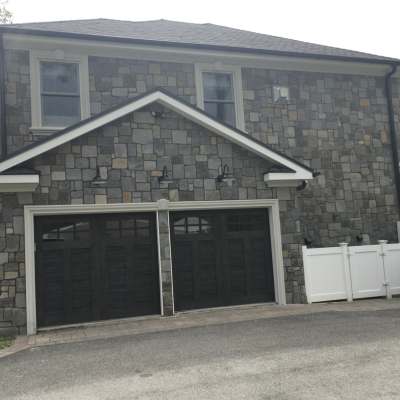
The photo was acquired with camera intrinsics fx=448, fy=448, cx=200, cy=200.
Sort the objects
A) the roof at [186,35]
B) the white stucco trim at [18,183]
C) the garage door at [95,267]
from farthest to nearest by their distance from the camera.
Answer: the roof at [186,35] < the garage door at [95,267] < the white stucco trim at [18,183]

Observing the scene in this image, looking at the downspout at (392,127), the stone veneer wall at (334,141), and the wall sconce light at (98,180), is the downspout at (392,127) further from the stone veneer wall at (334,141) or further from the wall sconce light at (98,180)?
the wall sconce light at (98,180)

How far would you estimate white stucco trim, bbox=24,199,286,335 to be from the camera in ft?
29.0

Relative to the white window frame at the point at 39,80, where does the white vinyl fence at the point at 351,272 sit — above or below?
below

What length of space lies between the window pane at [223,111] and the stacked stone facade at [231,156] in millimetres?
427

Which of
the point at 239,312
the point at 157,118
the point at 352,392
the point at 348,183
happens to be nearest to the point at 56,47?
the point at 157,118

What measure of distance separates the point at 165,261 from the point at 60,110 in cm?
459

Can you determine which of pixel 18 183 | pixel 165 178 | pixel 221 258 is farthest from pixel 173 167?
pixel 18 183

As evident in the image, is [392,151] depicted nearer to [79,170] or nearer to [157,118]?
[157,118]

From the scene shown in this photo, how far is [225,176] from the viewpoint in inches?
401

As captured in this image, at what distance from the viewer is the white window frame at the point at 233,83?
12.0m

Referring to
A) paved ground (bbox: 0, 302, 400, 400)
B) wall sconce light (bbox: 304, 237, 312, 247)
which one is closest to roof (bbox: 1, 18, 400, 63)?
wall sconce light (bbox: 304, 237, 312, 247)

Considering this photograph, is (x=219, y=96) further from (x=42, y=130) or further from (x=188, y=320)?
(x=188, y=320)

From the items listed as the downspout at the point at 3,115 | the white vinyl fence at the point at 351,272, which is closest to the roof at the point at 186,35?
the downspout at the point at 3,115

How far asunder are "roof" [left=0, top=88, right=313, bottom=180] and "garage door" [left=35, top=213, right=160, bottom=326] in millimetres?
1430
